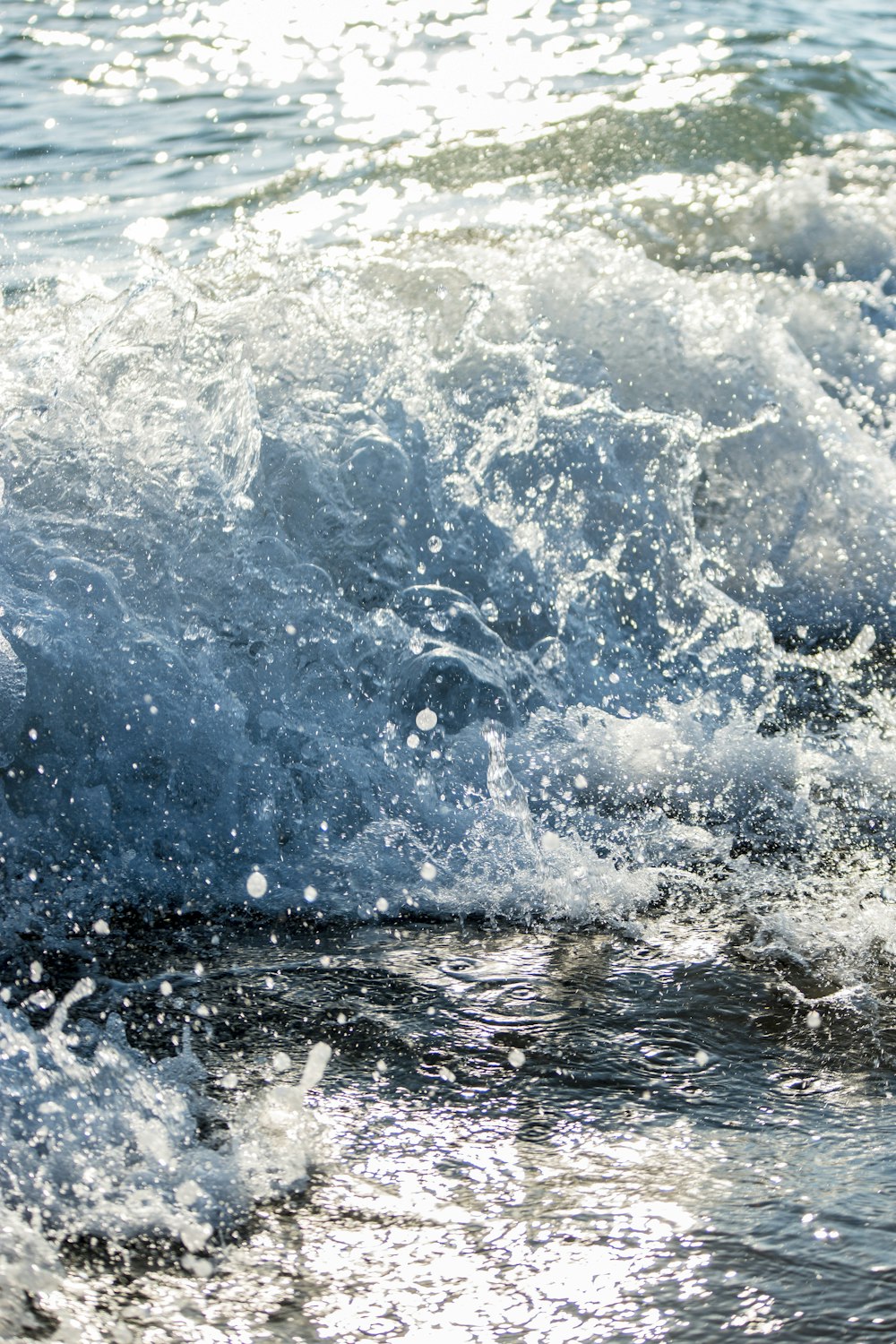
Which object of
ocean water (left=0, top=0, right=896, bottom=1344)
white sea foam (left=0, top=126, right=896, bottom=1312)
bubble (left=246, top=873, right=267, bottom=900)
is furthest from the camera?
bubble (left=246, top=873, right=267, bottom=900)

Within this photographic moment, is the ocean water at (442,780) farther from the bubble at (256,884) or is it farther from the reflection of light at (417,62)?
the reflection of light at (417,62)

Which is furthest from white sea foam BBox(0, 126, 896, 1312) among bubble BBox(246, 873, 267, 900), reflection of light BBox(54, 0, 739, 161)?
reflection of light BBox(54, 0, 739, 161)

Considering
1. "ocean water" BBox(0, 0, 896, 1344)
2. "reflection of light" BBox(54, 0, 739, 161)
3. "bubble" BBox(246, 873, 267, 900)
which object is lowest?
"bubble" BBox(246, 873, 267, 900)

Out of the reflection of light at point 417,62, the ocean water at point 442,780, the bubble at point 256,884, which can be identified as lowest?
the bubble at point 256,884

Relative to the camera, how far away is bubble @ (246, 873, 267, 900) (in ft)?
8.34

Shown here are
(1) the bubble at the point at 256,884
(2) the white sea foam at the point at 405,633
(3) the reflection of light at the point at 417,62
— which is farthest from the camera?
(3) the reflection of light at the point at 417,62

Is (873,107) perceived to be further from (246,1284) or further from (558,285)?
(246,1284)

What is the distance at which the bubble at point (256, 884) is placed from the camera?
2543 mm

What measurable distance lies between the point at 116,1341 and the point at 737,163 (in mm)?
6378

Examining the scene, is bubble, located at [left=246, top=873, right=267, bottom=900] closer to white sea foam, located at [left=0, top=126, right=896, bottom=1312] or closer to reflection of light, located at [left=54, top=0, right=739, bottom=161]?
white sea foam, located at [left=0, top=126, right=896, bottom=1312]

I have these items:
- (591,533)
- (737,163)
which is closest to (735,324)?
(591,533)

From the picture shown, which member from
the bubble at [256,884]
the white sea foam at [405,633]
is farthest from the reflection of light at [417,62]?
the bubble at [256,884]

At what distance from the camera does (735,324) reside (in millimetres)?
4309

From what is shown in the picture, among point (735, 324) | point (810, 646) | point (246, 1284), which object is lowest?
point (810, 646)
